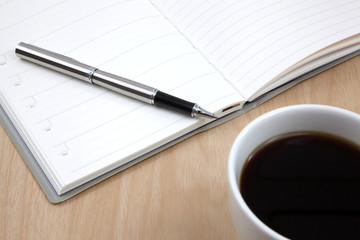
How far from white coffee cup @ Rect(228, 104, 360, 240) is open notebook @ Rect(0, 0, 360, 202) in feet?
0.66

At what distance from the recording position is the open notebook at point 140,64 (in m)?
0.64

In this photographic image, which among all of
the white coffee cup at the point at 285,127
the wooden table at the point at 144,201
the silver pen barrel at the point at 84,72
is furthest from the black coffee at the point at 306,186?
the silver pen barrel at the point at 84,72

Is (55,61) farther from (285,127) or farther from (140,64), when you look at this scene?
(285,127)

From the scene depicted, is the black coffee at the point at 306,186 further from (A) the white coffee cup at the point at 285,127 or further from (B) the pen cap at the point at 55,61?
(B) the pen cap at the point at 55,61

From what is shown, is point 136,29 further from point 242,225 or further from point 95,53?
point 242,225

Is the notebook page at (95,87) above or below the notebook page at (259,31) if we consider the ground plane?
below

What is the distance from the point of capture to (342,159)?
0.47m

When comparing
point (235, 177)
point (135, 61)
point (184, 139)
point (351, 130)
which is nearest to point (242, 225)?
point (235, 177)

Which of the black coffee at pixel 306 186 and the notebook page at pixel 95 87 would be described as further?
the notebook page at pixel 95 87

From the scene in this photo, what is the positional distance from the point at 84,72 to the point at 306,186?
0.39 m

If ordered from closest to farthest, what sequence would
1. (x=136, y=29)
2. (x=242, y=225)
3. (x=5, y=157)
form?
(x=242, y=225)
(x=5, y=157)
(x=136, y=29)

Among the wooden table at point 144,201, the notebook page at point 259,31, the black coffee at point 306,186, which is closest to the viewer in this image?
the black coffee at point 306,186

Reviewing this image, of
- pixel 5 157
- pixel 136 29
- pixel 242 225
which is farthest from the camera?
pixel 136 29

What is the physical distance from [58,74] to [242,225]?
1.40ft
